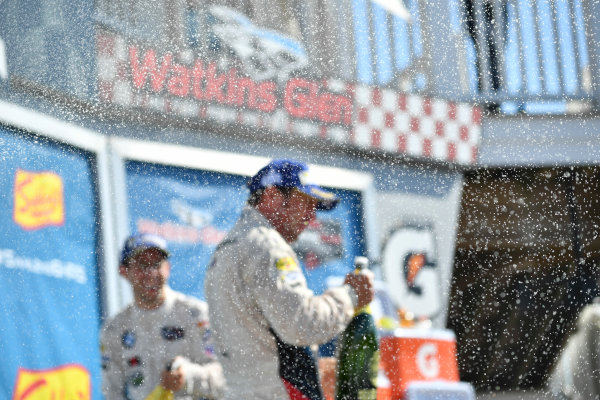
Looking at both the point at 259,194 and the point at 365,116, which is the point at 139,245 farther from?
the point at 365,116

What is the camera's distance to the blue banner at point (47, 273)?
1.64 metres

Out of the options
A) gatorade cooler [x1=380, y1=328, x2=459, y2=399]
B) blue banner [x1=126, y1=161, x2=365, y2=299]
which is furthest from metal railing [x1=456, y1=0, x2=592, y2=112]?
gatorade cooler [x1=380, y1=328, x2=459, y2=399]

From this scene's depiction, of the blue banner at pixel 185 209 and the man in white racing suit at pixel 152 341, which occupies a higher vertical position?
the blue banner at pixel 185 209

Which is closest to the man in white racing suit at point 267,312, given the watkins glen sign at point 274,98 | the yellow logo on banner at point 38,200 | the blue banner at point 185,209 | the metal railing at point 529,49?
the yellow logo on banner at point 38,200

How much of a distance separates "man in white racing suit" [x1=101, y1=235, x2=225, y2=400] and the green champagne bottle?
155 millimetres

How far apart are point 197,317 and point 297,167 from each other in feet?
1.12

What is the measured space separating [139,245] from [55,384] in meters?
0.70

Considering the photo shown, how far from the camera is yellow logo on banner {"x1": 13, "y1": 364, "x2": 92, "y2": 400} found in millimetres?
1638

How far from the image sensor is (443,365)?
139 centimetres

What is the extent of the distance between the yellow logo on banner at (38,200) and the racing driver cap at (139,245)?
629 millimetres

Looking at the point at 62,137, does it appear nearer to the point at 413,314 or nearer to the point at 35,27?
the point at 35,27

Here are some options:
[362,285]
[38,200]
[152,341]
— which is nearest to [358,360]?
[362,285]

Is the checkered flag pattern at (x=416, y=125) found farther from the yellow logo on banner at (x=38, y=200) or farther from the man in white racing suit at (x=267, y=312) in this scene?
the man in white racing suit at (x=267, y=312)

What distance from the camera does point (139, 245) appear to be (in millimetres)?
1177
